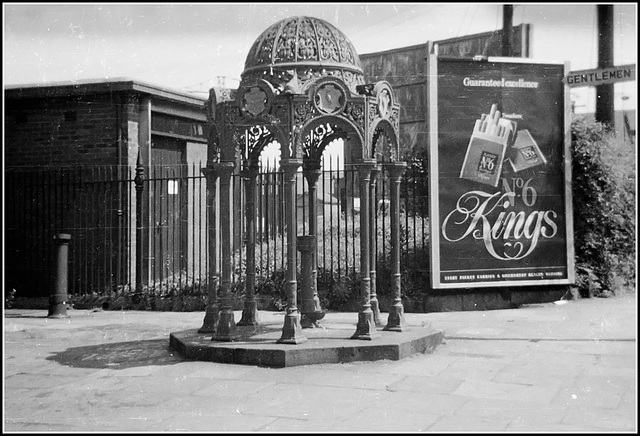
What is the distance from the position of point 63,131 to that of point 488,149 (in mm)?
8052

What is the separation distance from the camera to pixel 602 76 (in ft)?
31.8

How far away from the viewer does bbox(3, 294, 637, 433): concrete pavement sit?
528 centimetres

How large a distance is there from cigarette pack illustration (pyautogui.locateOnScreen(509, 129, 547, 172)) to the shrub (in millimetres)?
840

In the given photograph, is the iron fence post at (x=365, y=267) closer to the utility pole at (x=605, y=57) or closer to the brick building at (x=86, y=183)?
the brick building at (x=86, y=183)

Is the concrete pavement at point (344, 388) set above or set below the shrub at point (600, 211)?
below

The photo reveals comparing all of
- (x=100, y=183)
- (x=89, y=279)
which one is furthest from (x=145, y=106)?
(x=89, y=279)

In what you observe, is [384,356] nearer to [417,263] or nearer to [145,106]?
[417,263]

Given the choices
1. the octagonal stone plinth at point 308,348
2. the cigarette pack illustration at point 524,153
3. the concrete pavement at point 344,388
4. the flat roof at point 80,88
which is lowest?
the concrete pavement at point 344,388

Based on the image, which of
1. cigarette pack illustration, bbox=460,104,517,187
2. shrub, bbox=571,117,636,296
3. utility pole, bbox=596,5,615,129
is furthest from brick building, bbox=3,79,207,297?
utility pole, bbox=596,5,615,129

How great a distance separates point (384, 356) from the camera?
7543 millimetres

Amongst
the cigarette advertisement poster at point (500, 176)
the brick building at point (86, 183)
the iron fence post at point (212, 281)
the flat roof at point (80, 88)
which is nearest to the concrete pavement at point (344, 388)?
the iron fence post at point (212, 281)

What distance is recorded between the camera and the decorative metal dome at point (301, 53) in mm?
8227

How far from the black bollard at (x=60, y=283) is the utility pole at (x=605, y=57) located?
9.73m

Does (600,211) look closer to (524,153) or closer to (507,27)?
(524,153)
